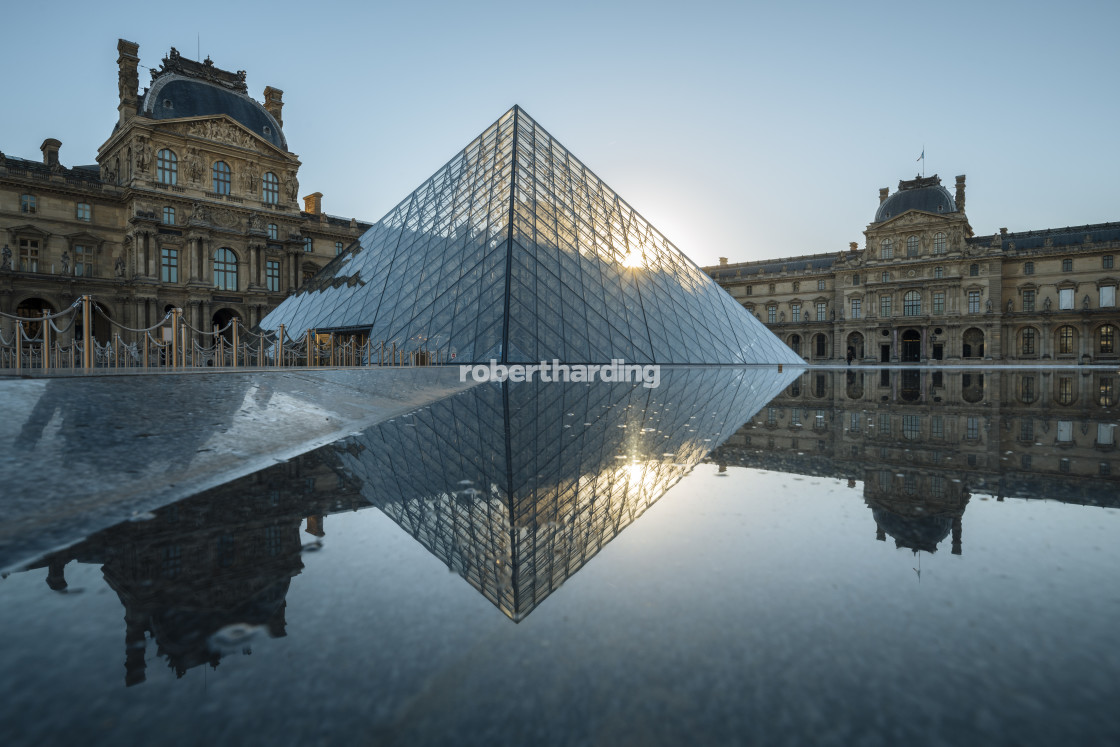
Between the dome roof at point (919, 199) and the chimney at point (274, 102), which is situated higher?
the chimney at point (274, 102)

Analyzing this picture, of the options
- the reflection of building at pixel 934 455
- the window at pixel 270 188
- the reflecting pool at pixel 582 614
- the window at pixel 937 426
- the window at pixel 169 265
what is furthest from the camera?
the window at pixel 270 188

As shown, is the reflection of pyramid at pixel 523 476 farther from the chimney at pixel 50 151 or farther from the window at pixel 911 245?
the window at pixel 911 245

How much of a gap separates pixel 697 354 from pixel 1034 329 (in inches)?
1922

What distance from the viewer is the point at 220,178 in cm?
3853

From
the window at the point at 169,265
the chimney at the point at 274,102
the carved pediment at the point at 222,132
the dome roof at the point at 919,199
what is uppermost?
the chimney at the point at 274,102

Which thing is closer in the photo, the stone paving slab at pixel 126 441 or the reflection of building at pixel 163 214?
the stone paving slab at pixel 126 441

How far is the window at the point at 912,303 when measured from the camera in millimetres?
58438

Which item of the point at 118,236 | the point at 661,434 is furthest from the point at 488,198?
the point at 118,236

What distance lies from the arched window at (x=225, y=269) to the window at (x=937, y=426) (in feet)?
134

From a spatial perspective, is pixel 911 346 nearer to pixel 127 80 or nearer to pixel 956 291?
pixel 956 291

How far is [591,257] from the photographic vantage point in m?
24.2

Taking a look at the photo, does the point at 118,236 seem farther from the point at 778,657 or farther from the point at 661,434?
the point at 778,657

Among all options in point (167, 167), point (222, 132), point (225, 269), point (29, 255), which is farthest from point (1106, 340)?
point (29, 255)

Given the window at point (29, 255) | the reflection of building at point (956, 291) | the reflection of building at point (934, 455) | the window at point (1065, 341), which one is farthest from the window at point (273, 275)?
the window at point (1065, 341)
